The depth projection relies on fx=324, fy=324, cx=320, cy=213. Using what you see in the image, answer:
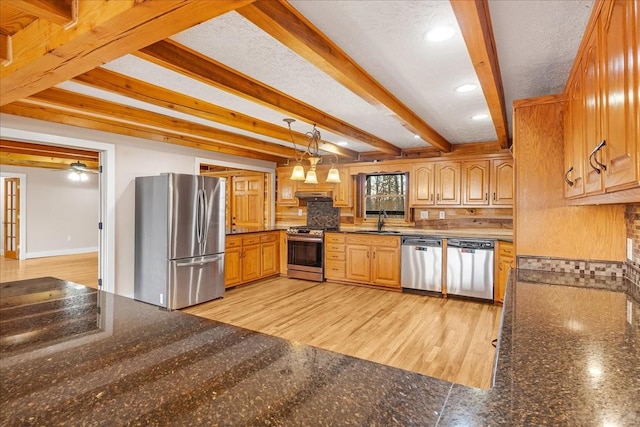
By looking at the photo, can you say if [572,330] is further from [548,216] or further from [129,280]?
[129,280]

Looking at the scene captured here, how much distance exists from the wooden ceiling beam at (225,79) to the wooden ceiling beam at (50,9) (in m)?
0.48

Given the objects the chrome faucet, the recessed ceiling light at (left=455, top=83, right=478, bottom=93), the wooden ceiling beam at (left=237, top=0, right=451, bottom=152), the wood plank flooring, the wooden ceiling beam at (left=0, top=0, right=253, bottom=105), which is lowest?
the wood plank flooring

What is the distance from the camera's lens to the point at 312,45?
1744 mm

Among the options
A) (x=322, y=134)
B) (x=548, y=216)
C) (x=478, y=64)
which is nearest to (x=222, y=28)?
(x=478, y=64)

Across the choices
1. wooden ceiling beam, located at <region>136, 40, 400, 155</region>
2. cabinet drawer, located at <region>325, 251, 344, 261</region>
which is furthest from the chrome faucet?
wooden ceiling beam, located at <region>136, 40, 400, 155</region>

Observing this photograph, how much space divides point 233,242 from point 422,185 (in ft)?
10.0

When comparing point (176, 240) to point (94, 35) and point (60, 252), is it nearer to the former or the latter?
point (94, 35)

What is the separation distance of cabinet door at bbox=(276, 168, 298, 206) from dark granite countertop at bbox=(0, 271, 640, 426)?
5048mm

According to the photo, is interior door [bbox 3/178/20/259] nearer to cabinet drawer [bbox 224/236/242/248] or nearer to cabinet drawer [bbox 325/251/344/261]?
cabinet drawer [bbox 224/236/242/248]

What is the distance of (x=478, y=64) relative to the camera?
1.84m

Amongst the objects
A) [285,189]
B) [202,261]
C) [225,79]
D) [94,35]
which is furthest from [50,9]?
[285,189]

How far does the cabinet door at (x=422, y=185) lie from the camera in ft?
16.3

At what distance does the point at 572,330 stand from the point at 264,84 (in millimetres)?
2458

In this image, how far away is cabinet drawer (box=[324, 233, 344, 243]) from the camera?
5379 mm
